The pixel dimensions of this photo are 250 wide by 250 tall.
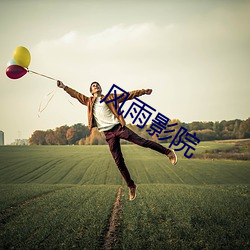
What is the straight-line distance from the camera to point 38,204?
1184 centimetres

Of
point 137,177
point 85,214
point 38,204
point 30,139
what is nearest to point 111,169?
point 137,177

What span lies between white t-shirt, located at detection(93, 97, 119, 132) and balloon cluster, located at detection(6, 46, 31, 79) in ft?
7.09

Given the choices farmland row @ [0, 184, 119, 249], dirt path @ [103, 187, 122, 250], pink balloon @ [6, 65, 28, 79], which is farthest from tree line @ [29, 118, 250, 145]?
pink balloon @ [6, 65, 28, 79]

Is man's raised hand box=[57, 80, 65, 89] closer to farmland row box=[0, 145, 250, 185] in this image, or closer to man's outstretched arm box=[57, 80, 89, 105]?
man's outstretched arm box=[57, 80, 89, 105]

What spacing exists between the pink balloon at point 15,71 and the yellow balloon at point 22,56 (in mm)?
103

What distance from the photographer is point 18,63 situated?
689cm

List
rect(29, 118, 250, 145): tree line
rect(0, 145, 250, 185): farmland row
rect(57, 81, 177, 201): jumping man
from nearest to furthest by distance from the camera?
rect(57, 81, 177, 201): jumping man → rect(0, 145, 250, 185): farmland row → rect(29, 118, 250, 145): tree line

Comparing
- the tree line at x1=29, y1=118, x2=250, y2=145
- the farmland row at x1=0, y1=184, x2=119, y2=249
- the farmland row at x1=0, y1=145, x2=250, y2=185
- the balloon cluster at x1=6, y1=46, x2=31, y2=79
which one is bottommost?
the farmland row at x1=0, y1=145, x2=250, y2=185

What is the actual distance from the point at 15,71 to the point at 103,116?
8.50ft

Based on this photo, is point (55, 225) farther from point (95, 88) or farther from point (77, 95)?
point (95, 88)

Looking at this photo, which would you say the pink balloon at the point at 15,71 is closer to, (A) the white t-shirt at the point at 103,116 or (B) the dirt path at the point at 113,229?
(A) the white t-shirt at the point at 103,116

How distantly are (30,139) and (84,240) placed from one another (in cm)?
6143

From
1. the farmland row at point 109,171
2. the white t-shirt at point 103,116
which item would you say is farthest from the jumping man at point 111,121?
the farmland row at point 109,171

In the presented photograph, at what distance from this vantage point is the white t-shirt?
20.2 feet
